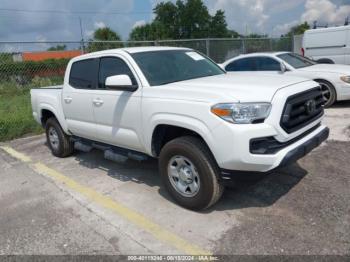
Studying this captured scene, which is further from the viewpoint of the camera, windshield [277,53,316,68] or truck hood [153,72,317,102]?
windshield [277,53,316,68]

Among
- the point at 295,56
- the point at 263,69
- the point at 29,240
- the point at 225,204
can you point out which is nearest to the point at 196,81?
the point at 225,204

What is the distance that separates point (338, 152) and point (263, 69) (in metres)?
4.11

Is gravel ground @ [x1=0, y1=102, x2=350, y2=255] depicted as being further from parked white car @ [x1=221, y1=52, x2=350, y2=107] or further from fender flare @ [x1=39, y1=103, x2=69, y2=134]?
parked white car @ [x1=221, y1=52, x2=350, y2=107]

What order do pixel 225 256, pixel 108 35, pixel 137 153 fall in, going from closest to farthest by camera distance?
pixel 225 256
pixel 137 153
pixel 108 35

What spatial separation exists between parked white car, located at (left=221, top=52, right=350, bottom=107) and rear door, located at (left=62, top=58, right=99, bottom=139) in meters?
4.85

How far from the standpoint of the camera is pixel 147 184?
4.84m

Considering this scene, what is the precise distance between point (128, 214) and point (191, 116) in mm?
1397

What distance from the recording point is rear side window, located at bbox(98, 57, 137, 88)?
459 cm

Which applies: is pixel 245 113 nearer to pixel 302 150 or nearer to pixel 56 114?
pixel 302 150

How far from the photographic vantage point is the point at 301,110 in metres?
3.74

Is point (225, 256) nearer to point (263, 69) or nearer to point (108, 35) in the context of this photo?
point (263, 69)

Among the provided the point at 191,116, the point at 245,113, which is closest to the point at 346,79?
the point at 245,113

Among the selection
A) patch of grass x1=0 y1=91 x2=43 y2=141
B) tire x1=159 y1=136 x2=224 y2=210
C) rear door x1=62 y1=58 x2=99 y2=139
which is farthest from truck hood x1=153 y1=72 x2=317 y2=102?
patch of grass x1=0 y1=91 x2=43 y2=141

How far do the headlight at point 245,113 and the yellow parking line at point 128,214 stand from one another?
1278 millimetres
